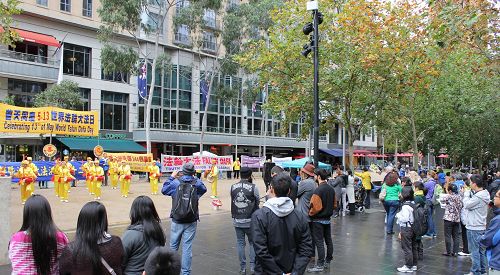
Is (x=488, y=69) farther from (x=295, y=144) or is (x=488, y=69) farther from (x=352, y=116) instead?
(x=295, y=144)

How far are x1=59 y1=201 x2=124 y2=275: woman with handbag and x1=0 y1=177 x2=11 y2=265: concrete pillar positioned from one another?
4992mm

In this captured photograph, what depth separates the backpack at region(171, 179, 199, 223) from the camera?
6312mm

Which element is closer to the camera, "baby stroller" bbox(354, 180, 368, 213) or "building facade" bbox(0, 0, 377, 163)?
"baby stroller" bbox(354, 180, 368, 213)

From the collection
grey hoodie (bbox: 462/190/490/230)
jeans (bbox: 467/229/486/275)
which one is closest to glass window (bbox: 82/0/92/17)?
grey hoodie (bbox: 462/190/490/230)

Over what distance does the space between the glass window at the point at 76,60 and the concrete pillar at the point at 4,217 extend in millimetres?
27503

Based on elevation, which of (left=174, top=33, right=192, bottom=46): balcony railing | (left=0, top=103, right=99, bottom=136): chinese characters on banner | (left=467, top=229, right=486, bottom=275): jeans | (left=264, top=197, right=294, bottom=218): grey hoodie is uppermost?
(left=174, top=33, right=192, bottom=46): balcony railing

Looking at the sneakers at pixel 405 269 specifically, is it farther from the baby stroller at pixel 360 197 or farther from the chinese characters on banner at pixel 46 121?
the chinese characters on banner at pixel 46 121

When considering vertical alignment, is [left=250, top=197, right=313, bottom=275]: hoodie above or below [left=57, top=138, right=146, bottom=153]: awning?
below

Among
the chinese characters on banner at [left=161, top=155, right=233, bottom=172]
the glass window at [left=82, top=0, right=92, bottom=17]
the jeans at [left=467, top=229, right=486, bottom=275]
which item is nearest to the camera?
the jeans at [left=467, top=229, right=486, bottom=275]

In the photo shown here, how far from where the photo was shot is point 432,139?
27.3 m

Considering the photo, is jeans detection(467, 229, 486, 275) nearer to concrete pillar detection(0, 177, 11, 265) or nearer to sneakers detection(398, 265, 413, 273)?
sneakers detection(398, 265, 413, 273)

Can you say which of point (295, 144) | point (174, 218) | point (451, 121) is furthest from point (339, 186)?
point (295, 144)

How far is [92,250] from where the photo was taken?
3.26 metres

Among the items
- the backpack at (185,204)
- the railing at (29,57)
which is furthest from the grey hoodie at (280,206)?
the railing at (29,57)
